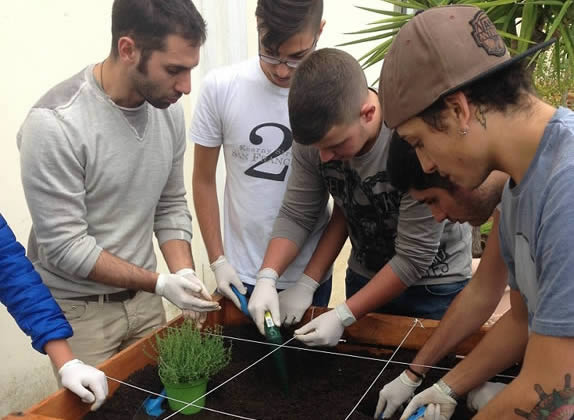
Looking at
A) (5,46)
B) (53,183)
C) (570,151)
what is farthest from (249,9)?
(570,151)

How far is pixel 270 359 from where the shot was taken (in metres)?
1.55

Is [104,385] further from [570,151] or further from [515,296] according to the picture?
[570,151]

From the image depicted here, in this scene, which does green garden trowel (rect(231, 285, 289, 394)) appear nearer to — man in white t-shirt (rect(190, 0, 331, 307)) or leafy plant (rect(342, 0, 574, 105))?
man in white t-shirt (rect(190, 0, 331, 307))

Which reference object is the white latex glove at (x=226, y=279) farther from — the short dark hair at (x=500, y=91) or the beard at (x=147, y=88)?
the short dark hair at (x=500, y=91)

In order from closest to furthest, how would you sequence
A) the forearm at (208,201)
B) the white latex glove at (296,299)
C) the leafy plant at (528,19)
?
the white latex glove at (296,299) → the forearm at (208,201) → the leafy plant at (528,19)

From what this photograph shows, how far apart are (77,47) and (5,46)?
37cm

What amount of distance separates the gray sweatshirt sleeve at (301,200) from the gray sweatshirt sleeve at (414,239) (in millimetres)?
331

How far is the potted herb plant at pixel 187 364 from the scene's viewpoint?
4.42 feet

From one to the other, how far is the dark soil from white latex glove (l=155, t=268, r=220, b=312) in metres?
0.16

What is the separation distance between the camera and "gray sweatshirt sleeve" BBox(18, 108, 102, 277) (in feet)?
4.72

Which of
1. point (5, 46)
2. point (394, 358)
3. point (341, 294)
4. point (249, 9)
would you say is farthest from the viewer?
point (341, 294)

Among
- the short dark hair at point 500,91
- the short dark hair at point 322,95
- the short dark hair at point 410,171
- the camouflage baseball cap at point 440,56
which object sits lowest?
the short dark hair at point 410,171

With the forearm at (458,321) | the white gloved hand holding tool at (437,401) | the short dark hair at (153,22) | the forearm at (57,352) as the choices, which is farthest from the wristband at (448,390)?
the short dark hair at (153,22)

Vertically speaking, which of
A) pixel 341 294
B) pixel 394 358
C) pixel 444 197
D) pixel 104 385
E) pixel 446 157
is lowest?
pixel 341 294
